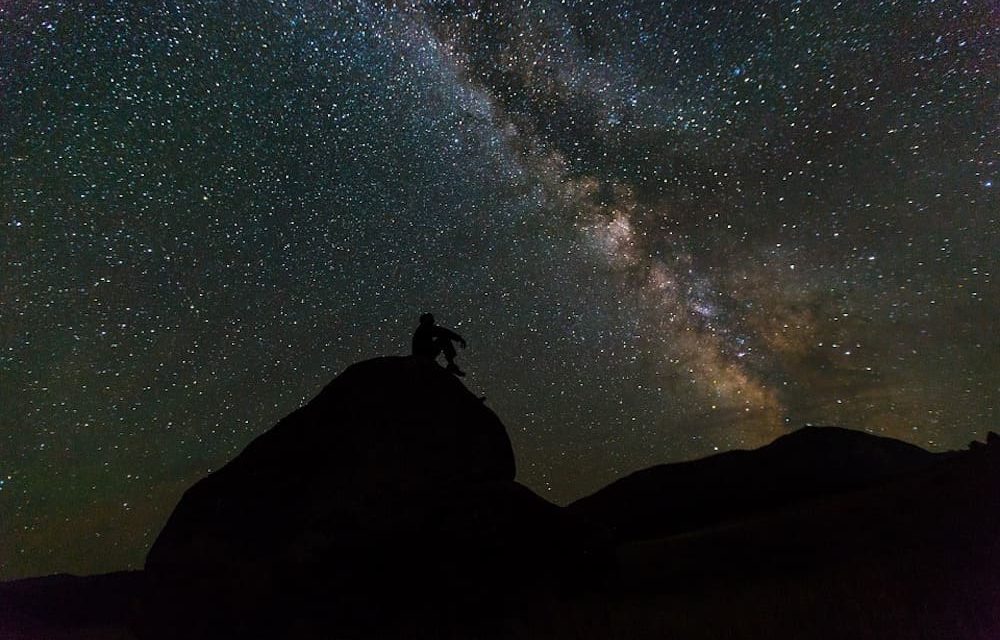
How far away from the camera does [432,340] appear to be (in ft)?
50.6

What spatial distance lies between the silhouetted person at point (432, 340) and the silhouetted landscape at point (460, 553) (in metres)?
0.60

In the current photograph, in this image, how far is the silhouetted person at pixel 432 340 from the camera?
50.2 ft

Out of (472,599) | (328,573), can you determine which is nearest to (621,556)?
(472,599)

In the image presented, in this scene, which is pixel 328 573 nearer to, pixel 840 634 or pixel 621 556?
pixel 840 634

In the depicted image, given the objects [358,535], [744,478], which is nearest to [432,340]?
[358,535]

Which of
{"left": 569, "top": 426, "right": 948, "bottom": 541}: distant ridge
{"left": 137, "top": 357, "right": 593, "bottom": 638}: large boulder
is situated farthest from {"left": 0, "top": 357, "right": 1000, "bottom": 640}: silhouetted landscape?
{"left": 569, "top": 426, "right": 948, "bottom": 541}: distant ridge

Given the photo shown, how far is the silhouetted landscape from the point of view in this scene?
8.20 meters

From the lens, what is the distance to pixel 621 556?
18328 millimetres

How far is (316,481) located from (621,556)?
433 inches

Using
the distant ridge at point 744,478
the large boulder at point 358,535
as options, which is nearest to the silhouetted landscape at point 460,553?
the large boulder at point 358,535

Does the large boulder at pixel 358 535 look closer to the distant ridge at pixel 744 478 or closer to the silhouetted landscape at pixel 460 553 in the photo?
the silhouetted landscape at pixel 460 553

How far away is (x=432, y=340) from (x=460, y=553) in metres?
5.98

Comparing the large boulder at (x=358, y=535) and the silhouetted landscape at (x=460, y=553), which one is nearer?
the silhouetted landscape at (x=460, y=553)

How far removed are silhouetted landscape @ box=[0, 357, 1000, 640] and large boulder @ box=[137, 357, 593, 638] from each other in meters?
0.03
